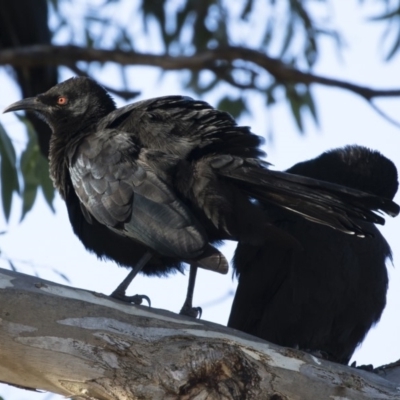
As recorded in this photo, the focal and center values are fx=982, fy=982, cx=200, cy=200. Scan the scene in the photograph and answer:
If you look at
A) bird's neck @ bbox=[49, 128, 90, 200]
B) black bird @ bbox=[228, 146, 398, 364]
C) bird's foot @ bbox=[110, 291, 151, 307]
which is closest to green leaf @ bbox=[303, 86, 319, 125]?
black bird @ bbox=[228, 146, 398, 364]

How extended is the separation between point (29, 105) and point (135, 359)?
7.17 feet

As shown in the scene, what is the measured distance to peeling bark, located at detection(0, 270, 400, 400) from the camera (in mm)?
3369

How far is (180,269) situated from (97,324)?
111 cm

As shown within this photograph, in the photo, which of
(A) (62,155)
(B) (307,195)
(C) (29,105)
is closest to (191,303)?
(B) (307,195)

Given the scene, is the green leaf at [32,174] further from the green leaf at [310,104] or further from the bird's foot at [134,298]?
the green leaf at [310,104]

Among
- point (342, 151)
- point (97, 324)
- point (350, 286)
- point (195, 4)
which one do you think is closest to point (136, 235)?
point (97, 324)

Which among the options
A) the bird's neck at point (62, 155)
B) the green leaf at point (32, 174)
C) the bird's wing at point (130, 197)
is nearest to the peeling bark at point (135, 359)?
the bird's wing at point (130, 197)

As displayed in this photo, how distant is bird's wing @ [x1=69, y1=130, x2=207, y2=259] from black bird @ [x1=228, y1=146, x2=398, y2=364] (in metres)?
0.84

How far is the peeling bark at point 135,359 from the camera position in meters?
3.37

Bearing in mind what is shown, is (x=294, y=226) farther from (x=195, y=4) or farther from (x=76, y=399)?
(x=195, y=4)

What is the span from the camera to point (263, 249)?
491cm

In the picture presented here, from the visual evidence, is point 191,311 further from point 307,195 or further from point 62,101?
point 62,101

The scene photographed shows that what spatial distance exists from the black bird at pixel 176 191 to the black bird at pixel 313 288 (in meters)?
0.51

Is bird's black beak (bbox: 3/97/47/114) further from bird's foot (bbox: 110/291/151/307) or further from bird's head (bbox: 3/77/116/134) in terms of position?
bird's foot (bbox: 110/291/151/307)
